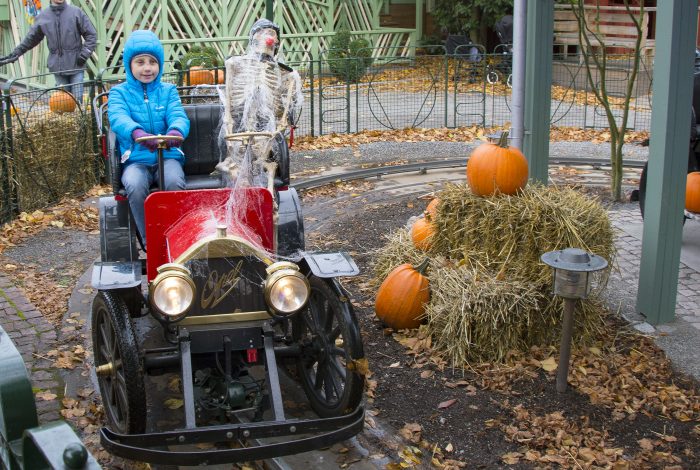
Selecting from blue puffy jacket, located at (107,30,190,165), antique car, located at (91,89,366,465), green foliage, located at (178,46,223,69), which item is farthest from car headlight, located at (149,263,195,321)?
green foliage, located at (178,46,223,69)

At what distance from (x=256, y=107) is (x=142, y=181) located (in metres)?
0.88

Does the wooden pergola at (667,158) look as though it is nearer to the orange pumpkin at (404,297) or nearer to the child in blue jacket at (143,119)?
the orange pumpkin at (404,297)

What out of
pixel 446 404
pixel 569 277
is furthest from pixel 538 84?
pixel 446 404

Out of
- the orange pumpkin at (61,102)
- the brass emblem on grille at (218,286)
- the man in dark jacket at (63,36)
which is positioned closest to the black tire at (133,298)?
the brass emblem on grille at (218,286)

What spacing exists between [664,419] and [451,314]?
1.44m

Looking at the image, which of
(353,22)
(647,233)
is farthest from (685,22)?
(353,22)

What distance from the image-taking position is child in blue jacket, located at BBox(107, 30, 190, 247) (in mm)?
5832

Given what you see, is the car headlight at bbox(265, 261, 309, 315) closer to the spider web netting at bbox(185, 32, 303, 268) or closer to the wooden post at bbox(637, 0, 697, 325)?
the spider web netting at bbox(185, 32, 303, 268)

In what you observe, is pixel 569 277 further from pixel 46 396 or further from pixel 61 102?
pixel 61 102

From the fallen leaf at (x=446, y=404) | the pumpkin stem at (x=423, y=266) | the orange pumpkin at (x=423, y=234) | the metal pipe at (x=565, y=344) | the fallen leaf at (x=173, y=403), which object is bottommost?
the fallen leaf at (x=173, y=403)

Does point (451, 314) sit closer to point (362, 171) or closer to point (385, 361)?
point (385, 361)

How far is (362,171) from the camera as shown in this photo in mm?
11461

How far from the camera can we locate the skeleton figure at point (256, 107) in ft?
18.1

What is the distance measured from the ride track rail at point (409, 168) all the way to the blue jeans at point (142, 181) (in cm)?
461
